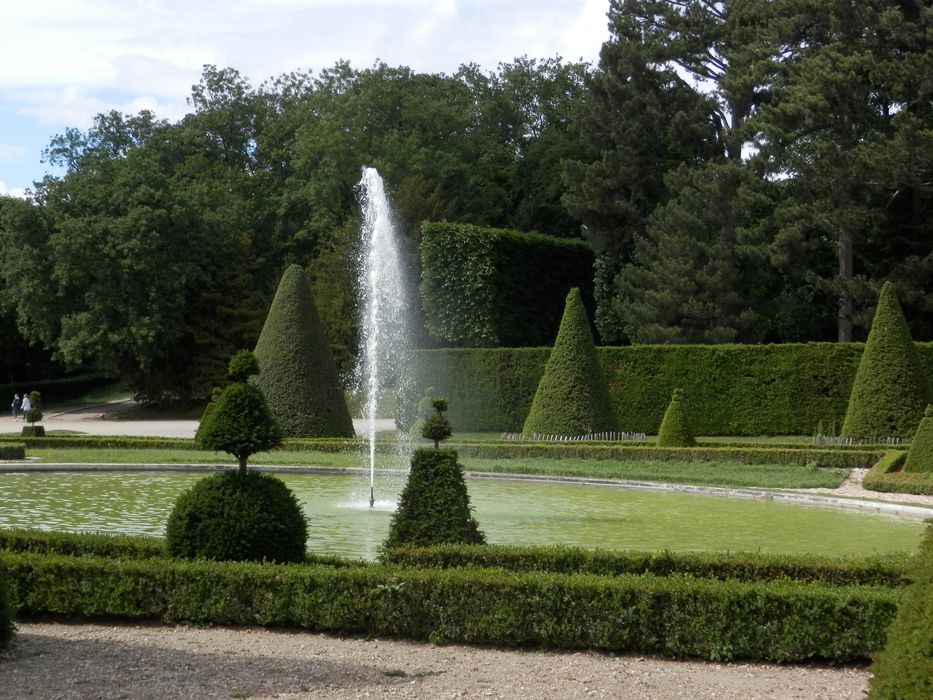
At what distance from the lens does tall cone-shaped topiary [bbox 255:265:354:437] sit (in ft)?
90.2

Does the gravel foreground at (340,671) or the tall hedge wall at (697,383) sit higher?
the tall hedge wall at (697,383)

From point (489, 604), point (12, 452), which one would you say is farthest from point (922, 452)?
point (12, 452)

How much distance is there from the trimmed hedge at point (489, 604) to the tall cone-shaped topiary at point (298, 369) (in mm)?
18659

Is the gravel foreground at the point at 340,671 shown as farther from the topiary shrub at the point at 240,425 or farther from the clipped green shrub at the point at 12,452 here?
the clipped green shrub at the point at 12,452

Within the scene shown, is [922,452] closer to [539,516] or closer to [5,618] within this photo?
[539,516]

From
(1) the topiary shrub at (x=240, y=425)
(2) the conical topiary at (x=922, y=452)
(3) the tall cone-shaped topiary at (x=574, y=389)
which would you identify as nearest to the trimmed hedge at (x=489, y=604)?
(1) the topiary shrub at (x=240, y=425)

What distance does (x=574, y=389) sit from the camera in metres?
27.5

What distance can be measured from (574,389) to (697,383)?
241 inches

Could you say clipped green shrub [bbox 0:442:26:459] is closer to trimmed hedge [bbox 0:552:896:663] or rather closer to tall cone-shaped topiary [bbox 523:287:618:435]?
tall cone-shaped topiary [bbox 523:287:618:435]

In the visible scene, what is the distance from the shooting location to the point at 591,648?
7922 mm

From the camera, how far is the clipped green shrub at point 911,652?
3770mm

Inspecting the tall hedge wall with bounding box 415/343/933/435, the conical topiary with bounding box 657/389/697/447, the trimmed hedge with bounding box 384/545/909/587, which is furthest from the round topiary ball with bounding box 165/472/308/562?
the tall hedge wall with bounding box 415/343/933/435

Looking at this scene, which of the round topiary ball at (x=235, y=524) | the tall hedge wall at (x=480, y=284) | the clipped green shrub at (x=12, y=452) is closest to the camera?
the round topiary ball at (x=235, y=524)

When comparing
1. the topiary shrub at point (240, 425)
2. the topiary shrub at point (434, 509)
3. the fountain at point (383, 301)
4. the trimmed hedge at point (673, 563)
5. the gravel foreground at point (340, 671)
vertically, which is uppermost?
the fountain at point (383, 301)
